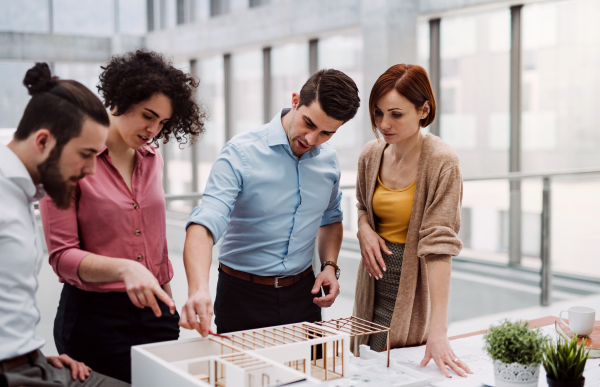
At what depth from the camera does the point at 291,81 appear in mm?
7344

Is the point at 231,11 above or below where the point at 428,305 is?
above

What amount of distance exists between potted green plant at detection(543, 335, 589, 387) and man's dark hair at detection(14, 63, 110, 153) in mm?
1178

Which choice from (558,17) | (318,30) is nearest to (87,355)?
(558,17)

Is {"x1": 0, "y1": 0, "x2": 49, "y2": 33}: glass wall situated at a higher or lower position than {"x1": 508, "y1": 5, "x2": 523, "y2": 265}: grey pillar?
higher

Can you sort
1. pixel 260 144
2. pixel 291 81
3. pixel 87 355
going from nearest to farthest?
pixel 87 355 < pixel 260 144 < pixel 291 81

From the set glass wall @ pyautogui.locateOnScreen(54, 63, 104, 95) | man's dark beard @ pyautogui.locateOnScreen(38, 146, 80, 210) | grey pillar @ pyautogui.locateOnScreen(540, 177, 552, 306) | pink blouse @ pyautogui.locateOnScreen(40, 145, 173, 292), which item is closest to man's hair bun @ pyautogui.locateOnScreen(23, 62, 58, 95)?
man's dark beard @ pyautogui.locateOnScreen(38, 146, 80, 210)

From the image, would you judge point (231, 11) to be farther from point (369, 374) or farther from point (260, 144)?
point (369, 374)

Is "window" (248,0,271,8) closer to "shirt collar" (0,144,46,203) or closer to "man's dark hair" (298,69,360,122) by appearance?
"man's dark hair" (298,69,360,122)

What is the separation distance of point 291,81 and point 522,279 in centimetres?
393

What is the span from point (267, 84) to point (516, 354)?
6.59m

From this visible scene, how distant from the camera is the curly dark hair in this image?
1.54 metres

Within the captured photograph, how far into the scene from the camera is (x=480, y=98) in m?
5.50

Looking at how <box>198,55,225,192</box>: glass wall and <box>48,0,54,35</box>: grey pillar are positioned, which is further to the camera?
<box>198,55,225,192</box>: glass wall

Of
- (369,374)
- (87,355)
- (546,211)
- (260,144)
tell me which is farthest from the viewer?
(546,211)
